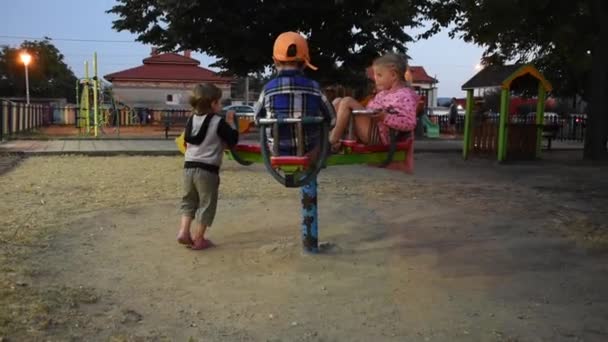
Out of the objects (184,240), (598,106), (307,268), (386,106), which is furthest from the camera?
(598,106)

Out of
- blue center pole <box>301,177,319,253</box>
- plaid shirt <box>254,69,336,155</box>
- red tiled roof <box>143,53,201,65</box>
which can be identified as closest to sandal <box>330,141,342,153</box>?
plaid shirt <box>254,69,336,155</box>

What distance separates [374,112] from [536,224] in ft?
11.0

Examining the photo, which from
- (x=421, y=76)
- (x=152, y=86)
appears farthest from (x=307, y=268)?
(x=421, y=76)

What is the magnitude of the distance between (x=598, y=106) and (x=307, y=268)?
12625 mm

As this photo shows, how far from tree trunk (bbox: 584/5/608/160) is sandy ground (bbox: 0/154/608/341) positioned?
21.4ft

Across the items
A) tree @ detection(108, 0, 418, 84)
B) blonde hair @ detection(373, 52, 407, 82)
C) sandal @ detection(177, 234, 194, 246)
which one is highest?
tree @ detection(108, 0, 418, 84)

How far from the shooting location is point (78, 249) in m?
5.41

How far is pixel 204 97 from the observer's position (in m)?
5.06

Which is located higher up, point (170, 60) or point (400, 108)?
point (170, 60)

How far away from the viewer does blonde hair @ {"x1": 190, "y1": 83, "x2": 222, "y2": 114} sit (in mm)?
5066

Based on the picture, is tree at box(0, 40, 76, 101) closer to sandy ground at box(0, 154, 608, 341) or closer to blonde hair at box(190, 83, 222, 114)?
sandy ground at box(0, 154, 608, 341)

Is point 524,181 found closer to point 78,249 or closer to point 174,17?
point 78,249

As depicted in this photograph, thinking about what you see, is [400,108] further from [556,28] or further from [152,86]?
[152,86]

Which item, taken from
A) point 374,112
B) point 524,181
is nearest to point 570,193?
point 524,181
